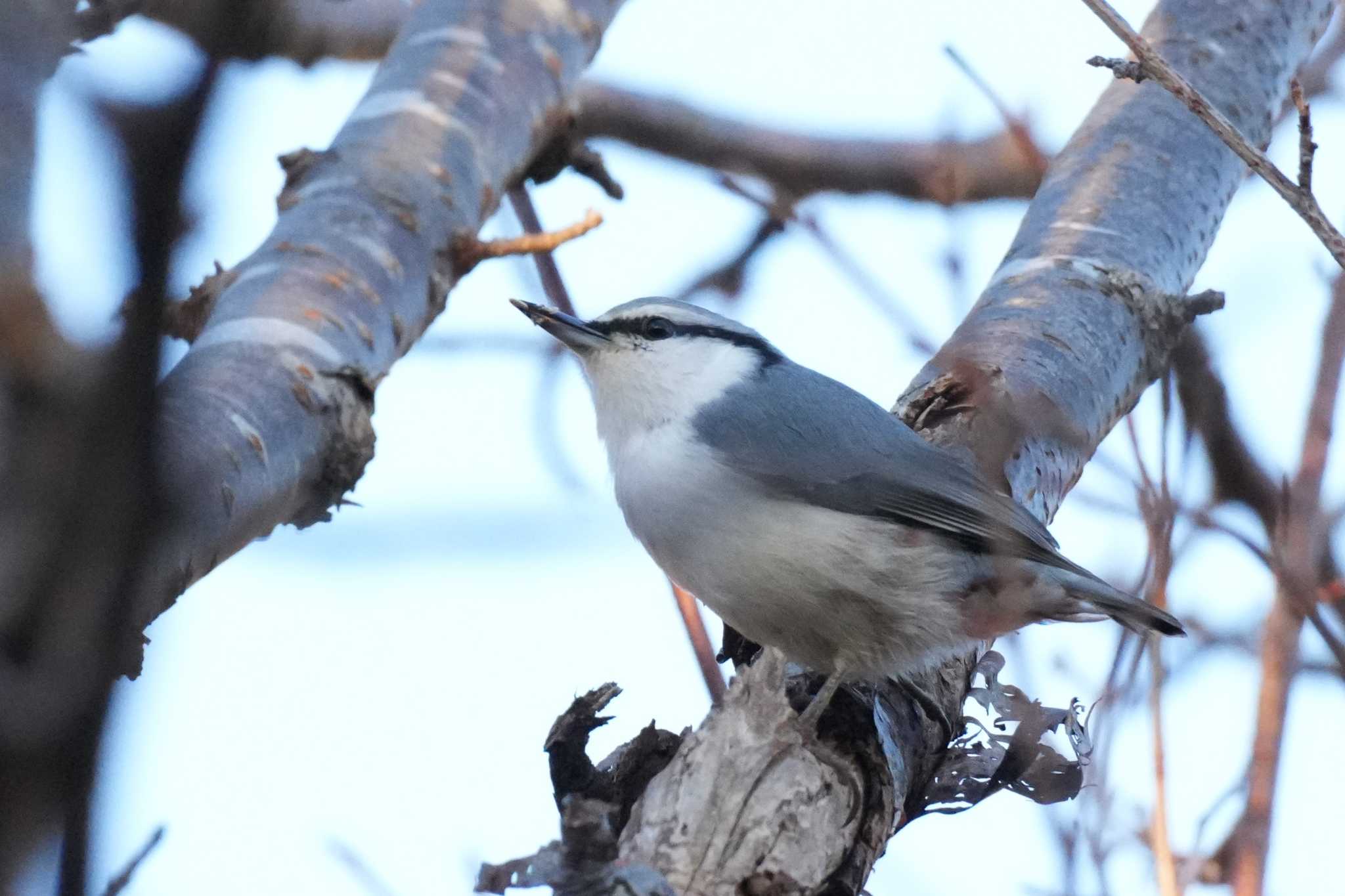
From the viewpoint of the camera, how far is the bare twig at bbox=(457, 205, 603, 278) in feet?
10.0

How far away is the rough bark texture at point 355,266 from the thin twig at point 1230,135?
4.29 ft

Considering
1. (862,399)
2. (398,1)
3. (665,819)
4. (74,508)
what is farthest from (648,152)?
(74,508)

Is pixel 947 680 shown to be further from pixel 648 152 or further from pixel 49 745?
pixel 648 152

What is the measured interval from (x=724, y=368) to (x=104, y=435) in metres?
2.85

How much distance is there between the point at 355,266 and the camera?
282 cm

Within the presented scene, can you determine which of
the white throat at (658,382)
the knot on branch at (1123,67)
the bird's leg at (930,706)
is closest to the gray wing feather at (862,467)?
the white throat at (658,382)

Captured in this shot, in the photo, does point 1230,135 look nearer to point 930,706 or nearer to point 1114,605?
point 1114,605

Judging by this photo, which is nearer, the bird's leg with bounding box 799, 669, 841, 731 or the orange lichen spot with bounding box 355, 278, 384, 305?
the bird's leg with bounding box 799, 669, 841, 731

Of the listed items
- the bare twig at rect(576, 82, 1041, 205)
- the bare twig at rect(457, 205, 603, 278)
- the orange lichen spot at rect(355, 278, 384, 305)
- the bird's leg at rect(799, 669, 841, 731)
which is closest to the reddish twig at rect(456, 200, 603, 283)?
the bare twig at rect(457, 205, 603, 278)

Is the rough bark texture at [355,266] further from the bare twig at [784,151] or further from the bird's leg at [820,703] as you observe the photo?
the bare twig at [784,151]

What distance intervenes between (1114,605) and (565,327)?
1442 mm

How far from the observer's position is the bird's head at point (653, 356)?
10.5 feet

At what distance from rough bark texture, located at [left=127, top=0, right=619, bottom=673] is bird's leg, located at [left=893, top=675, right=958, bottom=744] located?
1115mm

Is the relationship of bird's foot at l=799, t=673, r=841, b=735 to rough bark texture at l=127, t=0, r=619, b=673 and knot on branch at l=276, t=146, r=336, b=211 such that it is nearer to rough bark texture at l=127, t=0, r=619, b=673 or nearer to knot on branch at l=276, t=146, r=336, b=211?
rough bark texture at l=127, t=0, r=619, b=673
